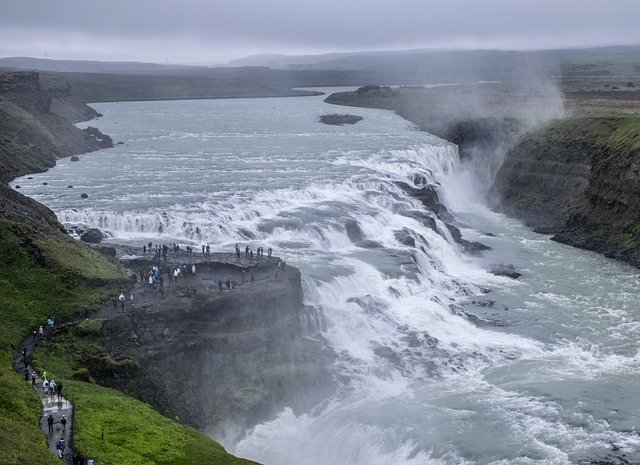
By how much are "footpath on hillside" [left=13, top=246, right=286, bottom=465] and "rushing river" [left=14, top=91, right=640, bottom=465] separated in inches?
156

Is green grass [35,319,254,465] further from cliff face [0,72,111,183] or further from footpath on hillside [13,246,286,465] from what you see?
cliff face [0,72,111,183]

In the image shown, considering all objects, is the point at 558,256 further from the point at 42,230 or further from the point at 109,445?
the point at 109,445

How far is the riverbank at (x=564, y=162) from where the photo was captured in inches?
2362

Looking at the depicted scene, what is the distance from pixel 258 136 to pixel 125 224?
52.8m

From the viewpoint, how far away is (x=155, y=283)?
123ft

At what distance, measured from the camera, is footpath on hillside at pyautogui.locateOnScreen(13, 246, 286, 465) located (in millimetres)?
26422

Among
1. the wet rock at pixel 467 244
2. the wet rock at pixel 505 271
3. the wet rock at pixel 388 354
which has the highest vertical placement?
the wet rock at pixel 467 244

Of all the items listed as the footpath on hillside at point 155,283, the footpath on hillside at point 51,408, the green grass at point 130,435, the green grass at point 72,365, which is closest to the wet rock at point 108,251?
the footpath on hillside at point 155,283

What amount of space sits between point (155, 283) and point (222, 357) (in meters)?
5.74

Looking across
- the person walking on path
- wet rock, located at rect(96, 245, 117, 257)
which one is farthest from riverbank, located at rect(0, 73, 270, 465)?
wet rock, located at rect(96, 245, 117, 257)

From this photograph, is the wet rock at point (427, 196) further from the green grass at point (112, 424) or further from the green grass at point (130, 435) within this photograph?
the green grass at point (130, 435)

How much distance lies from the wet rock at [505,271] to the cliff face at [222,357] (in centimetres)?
2035

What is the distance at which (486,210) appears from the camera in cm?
7794

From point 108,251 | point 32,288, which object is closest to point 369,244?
point 108,251
